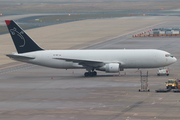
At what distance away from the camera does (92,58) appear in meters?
60.6

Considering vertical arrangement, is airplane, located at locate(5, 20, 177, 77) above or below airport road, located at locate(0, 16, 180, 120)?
above

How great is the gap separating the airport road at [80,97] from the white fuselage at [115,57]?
2.00m

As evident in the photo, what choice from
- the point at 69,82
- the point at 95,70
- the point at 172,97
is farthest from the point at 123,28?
the point at 172,97

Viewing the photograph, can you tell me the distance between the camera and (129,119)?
3453 cm

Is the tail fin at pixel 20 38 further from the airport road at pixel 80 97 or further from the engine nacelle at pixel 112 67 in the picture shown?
the engine nacelle at pixel 112 67

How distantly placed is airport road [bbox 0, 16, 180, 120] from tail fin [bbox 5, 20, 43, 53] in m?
4.56

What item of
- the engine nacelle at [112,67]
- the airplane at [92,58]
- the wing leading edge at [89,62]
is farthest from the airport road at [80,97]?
the wing leading edge at [89,62]

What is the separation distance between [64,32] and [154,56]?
75.0 metres

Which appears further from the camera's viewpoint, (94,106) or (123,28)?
(123,28)

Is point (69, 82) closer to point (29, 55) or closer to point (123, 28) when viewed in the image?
point (29, 55)

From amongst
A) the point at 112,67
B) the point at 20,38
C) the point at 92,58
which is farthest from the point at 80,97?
the point at 20,38

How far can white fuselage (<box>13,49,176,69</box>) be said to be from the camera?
194 ft

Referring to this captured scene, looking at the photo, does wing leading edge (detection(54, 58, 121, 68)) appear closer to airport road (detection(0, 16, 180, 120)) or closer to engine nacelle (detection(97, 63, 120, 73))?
engine nacelle (detection(97, 63, 120, 73))

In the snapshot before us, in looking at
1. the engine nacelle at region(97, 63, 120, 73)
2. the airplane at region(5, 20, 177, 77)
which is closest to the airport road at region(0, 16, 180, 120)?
the engine nacelle at region(97, 63, 120, 73)
